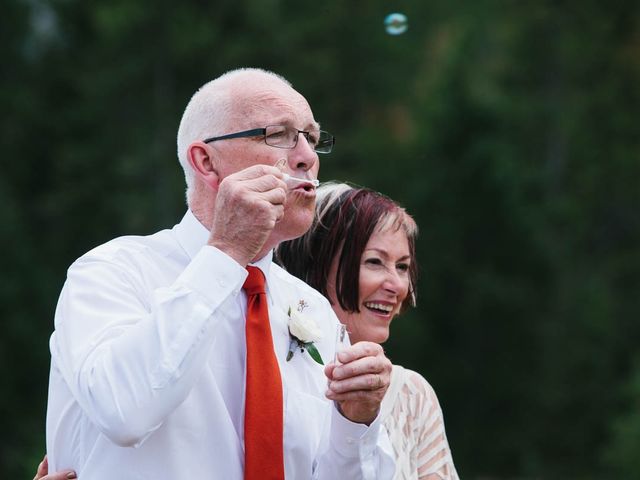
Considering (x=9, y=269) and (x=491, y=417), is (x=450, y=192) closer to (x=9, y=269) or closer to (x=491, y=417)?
(x=491, y=417)

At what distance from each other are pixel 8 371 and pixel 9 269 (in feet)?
8.58

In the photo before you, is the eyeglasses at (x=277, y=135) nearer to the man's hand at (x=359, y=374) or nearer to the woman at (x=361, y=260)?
the man's hand at (x=359, y=374)

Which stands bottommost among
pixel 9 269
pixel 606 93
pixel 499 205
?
pixel 9 269

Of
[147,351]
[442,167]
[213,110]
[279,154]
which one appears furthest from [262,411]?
[442,167]

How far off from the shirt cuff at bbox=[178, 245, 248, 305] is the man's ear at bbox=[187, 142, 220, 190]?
0.51 m

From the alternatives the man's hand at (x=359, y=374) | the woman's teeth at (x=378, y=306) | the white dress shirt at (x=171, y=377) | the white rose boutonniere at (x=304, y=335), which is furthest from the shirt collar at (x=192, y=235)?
the woman's teeth at (x=378, y=306)

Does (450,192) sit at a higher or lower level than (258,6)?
lower

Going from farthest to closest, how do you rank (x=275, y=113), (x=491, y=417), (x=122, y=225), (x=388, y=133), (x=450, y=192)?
1. (x=388, y=133)
2. (x=122, y=225)
3. (x=450, y=192)
4. (x=491, y=417)
5. (x=275, y=113)

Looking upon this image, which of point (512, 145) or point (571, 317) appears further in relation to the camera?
point (512, 145)

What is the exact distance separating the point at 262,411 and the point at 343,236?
→ 5.80 ft

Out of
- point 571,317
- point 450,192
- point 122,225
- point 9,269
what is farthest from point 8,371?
point 571,317

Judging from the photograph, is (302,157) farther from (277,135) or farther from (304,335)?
(304,335)

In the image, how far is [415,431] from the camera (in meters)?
4.80

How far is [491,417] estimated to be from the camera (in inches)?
995
